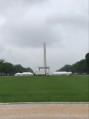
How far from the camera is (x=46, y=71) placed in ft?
415
